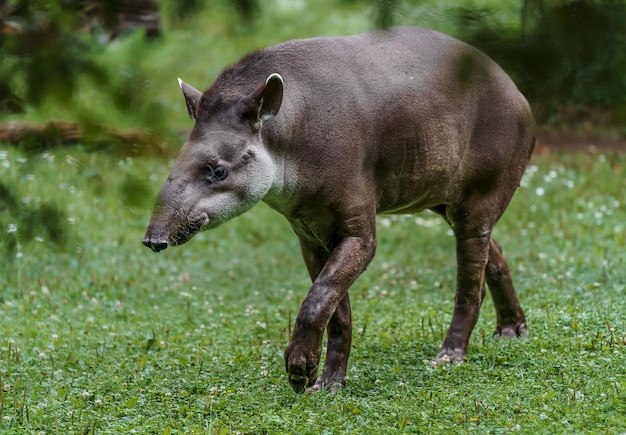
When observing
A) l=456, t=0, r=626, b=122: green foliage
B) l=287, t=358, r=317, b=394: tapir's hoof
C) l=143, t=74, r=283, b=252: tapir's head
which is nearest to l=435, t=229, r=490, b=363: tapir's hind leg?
l=287, t=358, r=317, b=394: tapir's hoof

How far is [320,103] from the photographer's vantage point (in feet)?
20.9

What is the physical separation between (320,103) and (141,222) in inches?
259

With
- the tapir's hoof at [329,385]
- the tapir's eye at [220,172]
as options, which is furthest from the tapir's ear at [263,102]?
the tapir's hoof at [329,385]

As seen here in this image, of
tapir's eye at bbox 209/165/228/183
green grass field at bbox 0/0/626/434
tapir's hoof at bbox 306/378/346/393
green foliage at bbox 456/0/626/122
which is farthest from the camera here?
tapir's hoof at bbox 306/378/346/393

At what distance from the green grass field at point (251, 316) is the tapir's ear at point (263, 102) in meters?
0.54

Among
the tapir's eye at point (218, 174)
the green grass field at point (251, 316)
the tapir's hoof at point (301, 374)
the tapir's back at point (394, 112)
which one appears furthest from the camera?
the tapir's back at point (394, 112)

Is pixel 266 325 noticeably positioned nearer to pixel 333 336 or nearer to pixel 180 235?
pixel 333 336

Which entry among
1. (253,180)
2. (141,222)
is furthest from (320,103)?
(141,222)

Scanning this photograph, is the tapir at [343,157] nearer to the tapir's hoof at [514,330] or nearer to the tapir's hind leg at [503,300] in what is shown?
the tapir's hind leg at [503,300]

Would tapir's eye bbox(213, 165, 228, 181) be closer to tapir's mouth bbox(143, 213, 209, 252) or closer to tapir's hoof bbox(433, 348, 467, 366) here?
tapir's mouth bbox(143, 213, 209, 252)

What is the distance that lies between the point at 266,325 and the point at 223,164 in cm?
290

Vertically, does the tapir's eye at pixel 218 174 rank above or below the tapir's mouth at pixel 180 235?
above

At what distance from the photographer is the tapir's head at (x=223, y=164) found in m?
5.76

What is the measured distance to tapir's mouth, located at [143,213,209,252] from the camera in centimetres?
547
